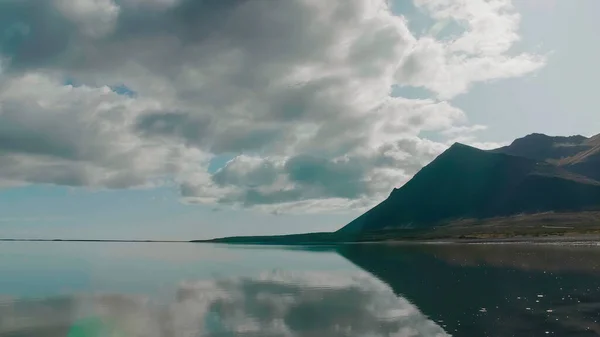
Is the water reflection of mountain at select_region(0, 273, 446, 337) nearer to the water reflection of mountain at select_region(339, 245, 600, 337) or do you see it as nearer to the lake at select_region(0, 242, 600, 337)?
the lake at select_region(0, 242, 600, 337)

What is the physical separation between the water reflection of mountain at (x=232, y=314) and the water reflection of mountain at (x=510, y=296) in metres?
2.95

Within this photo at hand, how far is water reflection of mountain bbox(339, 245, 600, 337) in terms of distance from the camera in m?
35.8

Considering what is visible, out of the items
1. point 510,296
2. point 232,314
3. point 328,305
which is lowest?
point 510,296

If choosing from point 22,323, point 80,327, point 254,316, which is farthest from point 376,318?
point 22,323

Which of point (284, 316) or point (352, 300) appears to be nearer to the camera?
point (284, 316)

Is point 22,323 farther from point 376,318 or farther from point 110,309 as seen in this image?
point 376,318

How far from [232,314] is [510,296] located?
2816cm

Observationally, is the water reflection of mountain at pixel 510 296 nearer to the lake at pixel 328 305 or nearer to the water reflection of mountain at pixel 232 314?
the lake at pixel 328 305

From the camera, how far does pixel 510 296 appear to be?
50.1m

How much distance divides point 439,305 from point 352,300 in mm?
10377

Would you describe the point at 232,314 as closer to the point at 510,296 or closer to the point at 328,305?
the point at 328,305

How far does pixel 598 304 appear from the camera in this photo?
140 ft

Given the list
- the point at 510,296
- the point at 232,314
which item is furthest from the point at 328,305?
the point at 510,296

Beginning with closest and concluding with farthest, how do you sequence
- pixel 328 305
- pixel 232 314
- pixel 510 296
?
pixel 232 314
pixel 510 296
pixel 328 305
